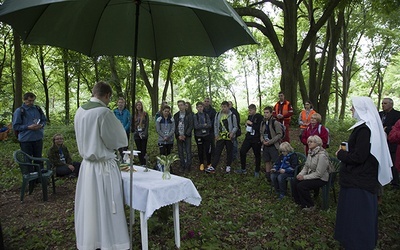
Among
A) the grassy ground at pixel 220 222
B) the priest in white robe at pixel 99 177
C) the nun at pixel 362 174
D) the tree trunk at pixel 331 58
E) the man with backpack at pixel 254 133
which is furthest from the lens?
the tree trunk at pixel 331 58

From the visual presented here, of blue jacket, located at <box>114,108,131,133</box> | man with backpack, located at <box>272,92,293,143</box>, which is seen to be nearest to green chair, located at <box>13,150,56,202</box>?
blue jacket, located at <box>114,108,131,133</box>

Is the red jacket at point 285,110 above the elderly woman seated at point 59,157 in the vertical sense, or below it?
above

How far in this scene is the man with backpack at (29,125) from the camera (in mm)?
6086

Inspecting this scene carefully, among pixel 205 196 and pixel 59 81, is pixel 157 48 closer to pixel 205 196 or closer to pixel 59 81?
pixel 205 196

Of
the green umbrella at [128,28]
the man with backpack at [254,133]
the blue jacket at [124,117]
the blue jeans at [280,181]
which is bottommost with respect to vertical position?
the blue jeans at [280,181]

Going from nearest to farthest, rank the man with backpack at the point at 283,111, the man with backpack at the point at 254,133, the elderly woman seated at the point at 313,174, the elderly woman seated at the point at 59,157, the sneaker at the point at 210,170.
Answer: the elderly woman seated at the point at 313,174 < the elderly woman seated at the point at 59,157 < the man with backpack at the point at 254,133 < the sneaker at the point at 210,170 < the man with backpack at the point at 283,111

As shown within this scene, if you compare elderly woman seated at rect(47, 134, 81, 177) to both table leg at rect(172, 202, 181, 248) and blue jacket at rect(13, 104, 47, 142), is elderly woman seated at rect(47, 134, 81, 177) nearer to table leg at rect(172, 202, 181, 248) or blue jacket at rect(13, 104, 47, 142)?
blue jacket at rect(13, 104, 47, 142)

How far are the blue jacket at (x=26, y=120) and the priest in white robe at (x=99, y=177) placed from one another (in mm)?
3570

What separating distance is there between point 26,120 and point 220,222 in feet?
14.5

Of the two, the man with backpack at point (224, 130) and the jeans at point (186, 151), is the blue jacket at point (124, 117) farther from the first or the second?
the man with backpack at point (224, 130)

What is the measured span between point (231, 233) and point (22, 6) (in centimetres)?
385

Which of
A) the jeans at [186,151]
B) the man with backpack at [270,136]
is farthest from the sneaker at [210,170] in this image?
the man with backpack at [270,136]

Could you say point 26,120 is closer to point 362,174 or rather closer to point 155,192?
point 155,192

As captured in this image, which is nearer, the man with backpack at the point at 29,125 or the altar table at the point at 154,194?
the altar table at the point at 154,194
